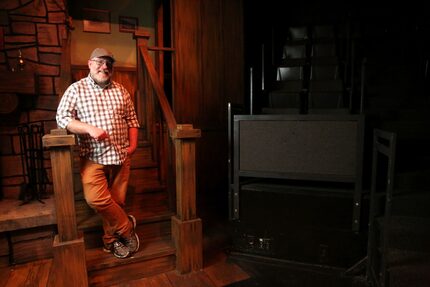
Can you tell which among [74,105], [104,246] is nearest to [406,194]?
[104,246]

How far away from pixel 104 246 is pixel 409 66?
150 inches

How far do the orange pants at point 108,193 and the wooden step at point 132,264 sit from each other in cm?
15

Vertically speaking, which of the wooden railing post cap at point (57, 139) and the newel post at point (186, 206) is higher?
the wooden railing post cap at point (57, 139)

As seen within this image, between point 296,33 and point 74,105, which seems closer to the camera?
point 74,105

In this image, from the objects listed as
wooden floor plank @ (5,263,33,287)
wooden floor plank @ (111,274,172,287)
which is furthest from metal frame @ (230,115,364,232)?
wooden floor plank @ (5,263,33,287)

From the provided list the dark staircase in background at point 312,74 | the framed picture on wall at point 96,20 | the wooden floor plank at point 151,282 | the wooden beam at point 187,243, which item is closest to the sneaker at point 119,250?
the wooden floor plank at point 151,282

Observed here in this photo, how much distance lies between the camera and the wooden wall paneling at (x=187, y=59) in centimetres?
328

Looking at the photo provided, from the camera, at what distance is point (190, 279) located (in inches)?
91.7

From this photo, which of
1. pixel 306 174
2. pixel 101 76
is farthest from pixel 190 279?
pixel 101 76

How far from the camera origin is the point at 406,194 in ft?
7.84

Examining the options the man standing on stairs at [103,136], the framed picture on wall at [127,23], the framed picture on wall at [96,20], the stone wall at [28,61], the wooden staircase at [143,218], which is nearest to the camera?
the wooden staircase at [143,218]

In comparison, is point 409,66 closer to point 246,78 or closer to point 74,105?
point 246,78

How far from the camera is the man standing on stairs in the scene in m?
2.04

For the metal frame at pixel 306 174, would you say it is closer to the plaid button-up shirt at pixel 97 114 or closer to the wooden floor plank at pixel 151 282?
the wooden floor plank at pixel 151 282
